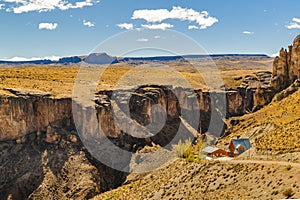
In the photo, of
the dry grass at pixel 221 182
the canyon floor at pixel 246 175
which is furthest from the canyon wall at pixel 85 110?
the dry grass at pixel 221 182

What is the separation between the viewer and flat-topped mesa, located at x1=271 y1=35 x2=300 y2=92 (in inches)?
3428

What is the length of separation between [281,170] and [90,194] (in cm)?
5014

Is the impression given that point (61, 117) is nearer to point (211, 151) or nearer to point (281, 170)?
point (211, 151)

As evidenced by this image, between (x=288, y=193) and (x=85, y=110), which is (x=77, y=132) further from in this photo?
(x=288, y=193)

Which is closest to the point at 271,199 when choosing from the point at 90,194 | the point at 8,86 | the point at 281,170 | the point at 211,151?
the point at 281,170

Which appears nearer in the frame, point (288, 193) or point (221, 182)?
point (288, 193)

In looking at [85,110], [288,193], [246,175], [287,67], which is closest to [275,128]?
[246,175]

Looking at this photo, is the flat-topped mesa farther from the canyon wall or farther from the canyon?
the canyon wall

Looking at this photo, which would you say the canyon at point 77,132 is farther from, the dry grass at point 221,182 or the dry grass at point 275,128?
the dry grass at point 221,182

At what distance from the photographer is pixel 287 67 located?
299 feet

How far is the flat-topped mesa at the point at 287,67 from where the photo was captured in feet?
286

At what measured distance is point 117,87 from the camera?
114 meters

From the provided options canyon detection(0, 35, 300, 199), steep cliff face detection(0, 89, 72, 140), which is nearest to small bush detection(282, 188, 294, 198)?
canyon detection(0, 35, 300, 199)

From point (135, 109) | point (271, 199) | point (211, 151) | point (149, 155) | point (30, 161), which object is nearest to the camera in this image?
point (271, 199)
